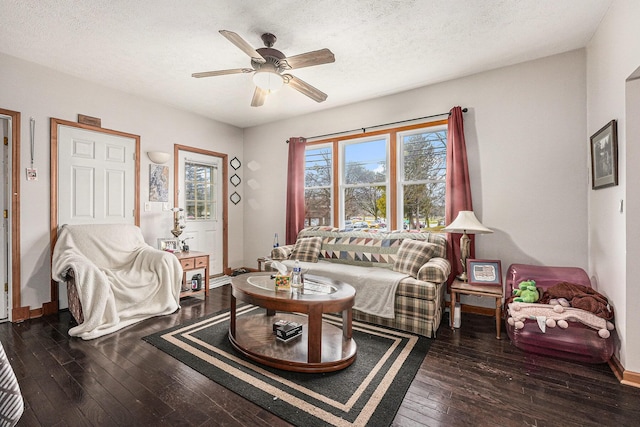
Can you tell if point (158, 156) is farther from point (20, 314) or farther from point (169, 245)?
point (20, 314)

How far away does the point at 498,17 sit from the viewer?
2434mm

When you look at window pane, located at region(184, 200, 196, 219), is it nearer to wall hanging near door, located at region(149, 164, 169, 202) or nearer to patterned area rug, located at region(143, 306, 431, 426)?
wall hanging near door, located at region(149, 164, 169, 202)

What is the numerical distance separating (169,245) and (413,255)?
131 inches

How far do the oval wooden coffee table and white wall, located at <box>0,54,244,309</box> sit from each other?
234 cm

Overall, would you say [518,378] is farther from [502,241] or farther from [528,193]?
[528,193]

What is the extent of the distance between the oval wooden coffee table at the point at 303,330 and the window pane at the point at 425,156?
78.5 inches

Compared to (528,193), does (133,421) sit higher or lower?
lower

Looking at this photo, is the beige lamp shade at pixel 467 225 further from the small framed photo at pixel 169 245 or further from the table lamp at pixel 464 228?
the small framed photo at pixel 169 245

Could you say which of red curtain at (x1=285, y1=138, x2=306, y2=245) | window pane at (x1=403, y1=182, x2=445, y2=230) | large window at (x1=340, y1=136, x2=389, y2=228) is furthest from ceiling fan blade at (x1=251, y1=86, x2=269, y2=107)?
window pane at (x1=403, y1=182, x2=445, y2=230)

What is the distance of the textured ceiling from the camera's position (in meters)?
2.32

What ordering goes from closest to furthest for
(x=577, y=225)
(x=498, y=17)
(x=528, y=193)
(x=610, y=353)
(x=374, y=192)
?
(x=610, y=353), (x=498, y=17), (x=577, y=225), (x=528, y=193), (x=374, y=192)

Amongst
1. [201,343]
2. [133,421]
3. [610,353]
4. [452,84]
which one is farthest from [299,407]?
[452,84]

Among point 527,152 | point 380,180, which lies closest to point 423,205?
point 380,180

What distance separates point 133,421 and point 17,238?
272cm
